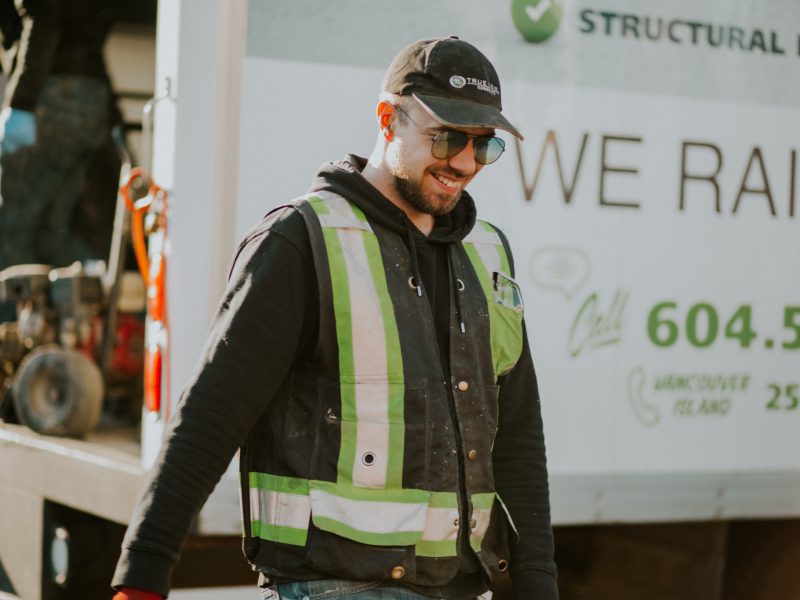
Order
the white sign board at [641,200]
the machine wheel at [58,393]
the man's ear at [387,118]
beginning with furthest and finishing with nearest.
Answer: the machine wheel at [58,393]
the white sign board at [641,200]
the man's ear at [387,118]

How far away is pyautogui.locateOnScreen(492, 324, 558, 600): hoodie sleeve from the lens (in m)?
2.35

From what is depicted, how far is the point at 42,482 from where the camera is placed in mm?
3961

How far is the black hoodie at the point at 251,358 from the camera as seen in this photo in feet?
6.48

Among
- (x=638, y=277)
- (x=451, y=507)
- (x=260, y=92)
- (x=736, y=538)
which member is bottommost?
(x=736, y=538)

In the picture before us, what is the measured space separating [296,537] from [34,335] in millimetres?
2955

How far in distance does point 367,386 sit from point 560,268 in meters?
1.75

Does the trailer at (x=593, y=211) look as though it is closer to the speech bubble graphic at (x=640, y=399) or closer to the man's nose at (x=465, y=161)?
the speech bubble graphic at (x=640, y=399)

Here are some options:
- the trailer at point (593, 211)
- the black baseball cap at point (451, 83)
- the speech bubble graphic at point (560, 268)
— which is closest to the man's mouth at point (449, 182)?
the black baseball cap at point (451, 83)

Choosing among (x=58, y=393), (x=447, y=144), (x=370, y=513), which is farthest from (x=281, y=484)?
(x=58, y=393)

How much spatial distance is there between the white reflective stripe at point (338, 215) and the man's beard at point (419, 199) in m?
0.08

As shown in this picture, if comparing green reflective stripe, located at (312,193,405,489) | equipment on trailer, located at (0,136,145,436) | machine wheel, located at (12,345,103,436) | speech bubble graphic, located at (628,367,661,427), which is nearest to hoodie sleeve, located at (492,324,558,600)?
green reflective stripe, located at (312,193,405,489)

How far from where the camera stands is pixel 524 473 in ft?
7.90

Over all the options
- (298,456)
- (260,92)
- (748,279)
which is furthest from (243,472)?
(748,279)

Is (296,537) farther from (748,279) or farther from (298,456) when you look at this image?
(748,279)
